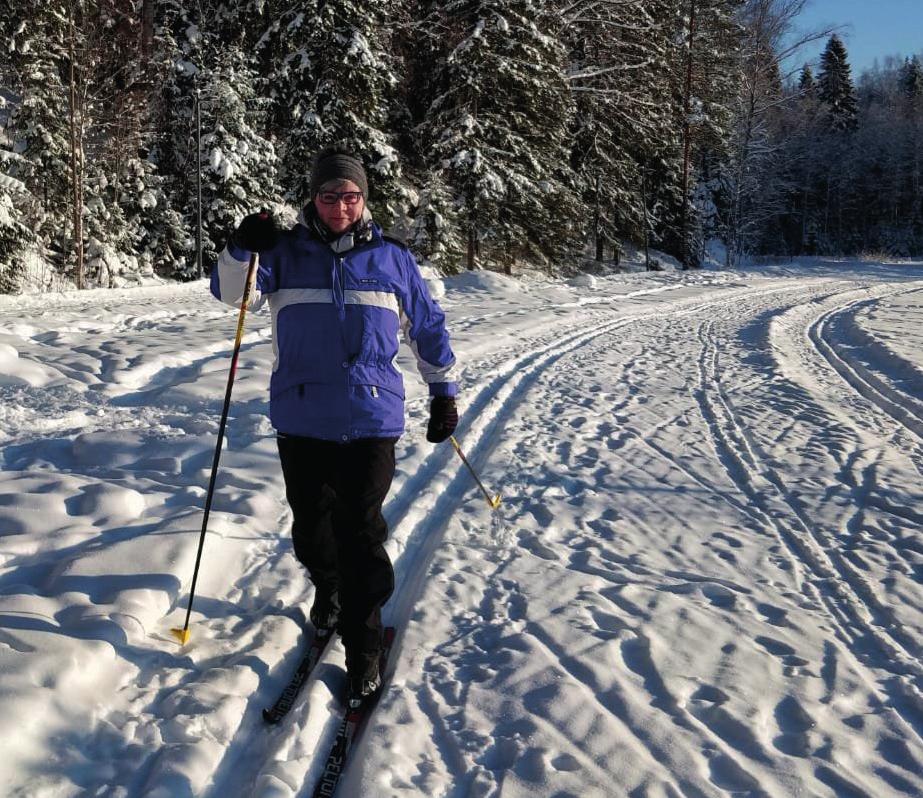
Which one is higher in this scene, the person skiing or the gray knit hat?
the gray knit hat

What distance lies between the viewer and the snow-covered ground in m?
2.38

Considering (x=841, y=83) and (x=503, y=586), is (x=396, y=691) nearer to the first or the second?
(x=503, y=586)

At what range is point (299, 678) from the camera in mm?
2826

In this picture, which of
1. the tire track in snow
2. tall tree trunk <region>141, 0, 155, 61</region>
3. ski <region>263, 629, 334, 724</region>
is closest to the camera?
ski <region>263, 629, 334, 724</region>

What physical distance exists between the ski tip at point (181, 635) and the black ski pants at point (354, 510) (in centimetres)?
68

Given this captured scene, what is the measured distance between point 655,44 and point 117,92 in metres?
18.8

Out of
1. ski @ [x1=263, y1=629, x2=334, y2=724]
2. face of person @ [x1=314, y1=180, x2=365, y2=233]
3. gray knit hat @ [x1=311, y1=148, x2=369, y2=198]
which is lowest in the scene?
ski @ [x1=263, y1=629, x2=334, y2=724]

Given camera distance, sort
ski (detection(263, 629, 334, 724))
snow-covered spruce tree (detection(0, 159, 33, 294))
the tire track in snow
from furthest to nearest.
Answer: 1. snow-covered spruce tree (detection(0, 159, 33, 294))
2. the tire track in snow
3. ski (detection(263, 629, 334, 724))

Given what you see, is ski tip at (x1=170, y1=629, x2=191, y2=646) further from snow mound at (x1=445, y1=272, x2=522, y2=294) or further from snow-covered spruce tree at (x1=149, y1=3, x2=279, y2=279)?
snow-covered spruce tree at (x1=149, y1=3, x2=279, y2=279)

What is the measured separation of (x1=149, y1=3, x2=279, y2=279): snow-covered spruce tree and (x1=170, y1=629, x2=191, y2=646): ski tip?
21064mm

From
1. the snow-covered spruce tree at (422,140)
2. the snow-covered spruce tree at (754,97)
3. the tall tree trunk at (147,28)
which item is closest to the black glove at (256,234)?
the snow-covered spruce tree at (422,140)

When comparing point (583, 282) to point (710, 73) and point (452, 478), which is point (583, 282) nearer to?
point (452, 478)

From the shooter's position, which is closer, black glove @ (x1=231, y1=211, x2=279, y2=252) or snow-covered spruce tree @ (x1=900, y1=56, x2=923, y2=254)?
black glove @ (x1=231, y1=211, x2=279, y2=252)

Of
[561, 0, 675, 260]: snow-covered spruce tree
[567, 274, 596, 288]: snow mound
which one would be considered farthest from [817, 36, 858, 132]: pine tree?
[567, 274, 596, 288]: snow mound
